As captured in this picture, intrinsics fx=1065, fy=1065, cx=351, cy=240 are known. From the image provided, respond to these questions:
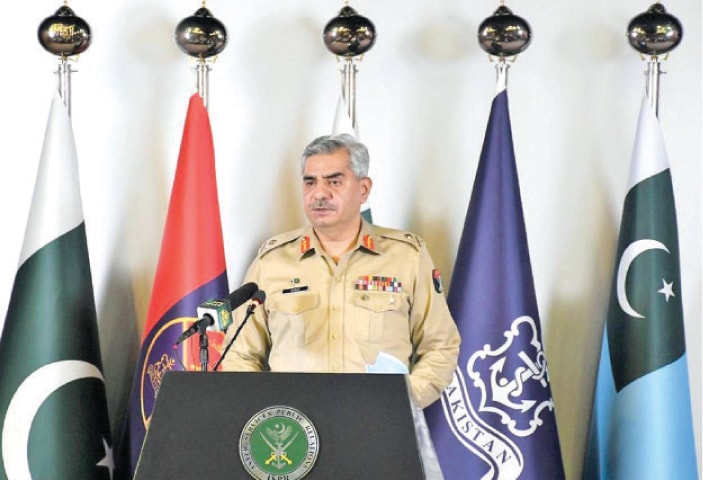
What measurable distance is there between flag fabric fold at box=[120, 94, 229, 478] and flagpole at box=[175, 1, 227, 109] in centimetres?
14

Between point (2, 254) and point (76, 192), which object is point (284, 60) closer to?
point (76, 192)

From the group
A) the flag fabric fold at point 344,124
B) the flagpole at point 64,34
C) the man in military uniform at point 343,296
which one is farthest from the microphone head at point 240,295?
the flagpole at point 64,34

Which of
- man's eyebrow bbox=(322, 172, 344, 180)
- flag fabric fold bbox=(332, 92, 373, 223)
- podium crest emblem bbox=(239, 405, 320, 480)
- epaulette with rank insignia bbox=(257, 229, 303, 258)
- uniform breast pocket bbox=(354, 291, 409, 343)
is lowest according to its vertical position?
uniform breast pocket bbox=(354, 291, 409, 343)

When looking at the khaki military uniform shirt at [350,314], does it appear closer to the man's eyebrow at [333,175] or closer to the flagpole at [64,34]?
the man's eyebrow at [333,175]

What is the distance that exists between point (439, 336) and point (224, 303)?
1.11 metres

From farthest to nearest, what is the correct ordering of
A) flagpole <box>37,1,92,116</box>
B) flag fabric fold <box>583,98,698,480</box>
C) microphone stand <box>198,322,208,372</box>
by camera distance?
flag fabric fold <box>583,98,698,480</box>
flagpole <box>37,1,92,116</box>
microphone stand <box>198,322,208,372</box>

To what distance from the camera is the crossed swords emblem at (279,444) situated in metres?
1.57

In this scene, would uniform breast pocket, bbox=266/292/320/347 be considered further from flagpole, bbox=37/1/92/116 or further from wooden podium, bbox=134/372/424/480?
wooden podium, bbox=134/372/424/480

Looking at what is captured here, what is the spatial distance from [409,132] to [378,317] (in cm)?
84

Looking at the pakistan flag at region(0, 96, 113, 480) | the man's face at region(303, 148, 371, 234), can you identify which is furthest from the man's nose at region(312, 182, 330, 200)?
the pakistan flag at region(0, 96, 113, 480)

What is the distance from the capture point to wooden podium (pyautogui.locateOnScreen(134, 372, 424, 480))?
157cm

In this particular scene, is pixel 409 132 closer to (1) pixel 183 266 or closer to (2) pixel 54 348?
(1) pixel 183 266

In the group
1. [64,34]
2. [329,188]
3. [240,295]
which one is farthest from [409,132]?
[240,295]

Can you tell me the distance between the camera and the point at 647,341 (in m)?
3.11
